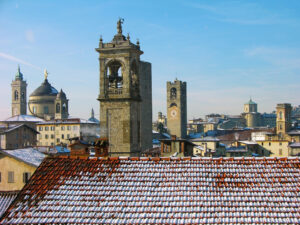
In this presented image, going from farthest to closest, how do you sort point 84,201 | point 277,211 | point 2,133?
point 2,133, point 84,201, point 277,211

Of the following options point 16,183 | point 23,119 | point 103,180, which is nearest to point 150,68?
point 23,119

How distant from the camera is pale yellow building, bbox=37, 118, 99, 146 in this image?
100125 mm

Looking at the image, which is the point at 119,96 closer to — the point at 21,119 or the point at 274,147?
the point at 274,147

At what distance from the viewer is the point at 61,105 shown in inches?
4392

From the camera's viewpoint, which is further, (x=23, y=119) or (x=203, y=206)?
(x=23, y=119)

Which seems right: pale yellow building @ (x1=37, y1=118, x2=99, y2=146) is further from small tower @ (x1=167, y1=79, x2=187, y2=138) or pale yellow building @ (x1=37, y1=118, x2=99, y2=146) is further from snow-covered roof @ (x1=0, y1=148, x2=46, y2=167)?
snow-covered roof @ (x1=0, y1=148, x2=46, y2=167)

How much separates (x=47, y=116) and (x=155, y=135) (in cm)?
2620

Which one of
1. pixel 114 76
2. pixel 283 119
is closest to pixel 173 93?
pixel 283 119

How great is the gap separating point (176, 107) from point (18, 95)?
43771mm

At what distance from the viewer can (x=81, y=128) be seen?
99375 mm

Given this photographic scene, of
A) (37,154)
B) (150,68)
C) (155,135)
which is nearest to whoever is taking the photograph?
(37,154)

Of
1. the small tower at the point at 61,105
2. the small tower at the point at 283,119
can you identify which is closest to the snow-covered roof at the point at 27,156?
the small tower at the point at 61,105

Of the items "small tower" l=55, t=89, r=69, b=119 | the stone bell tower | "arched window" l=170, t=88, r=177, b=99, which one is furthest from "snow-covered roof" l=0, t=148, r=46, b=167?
"arched window" l=170, t=88, r=177, b=99

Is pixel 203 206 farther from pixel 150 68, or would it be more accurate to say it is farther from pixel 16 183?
pixel 150 68
